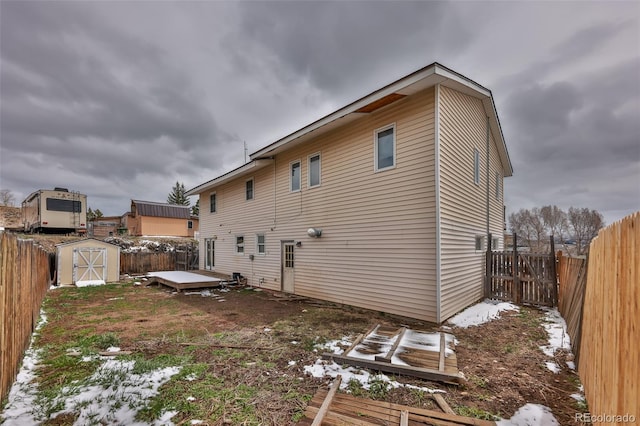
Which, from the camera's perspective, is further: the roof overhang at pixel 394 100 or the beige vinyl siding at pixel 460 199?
the beige vinyl siding at pixel 460 199

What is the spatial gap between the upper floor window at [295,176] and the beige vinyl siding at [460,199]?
545 cm

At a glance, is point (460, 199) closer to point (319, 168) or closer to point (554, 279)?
point (554, 279)

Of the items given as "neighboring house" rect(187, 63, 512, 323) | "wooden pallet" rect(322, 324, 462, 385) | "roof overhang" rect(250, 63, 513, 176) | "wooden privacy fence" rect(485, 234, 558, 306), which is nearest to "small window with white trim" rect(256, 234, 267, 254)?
"neighboring house" rect(187, 63, 512, 323)

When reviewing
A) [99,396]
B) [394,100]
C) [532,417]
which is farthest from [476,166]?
[99,396]

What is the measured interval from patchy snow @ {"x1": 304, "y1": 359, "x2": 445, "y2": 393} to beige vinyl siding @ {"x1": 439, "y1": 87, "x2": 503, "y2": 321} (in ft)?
11.1

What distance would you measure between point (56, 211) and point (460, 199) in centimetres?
2461

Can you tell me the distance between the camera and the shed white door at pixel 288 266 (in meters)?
10.5

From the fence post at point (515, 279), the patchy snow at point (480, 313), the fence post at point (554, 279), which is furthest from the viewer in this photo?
the fence post at point (515, 279)

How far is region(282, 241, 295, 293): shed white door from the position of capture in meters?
10.5

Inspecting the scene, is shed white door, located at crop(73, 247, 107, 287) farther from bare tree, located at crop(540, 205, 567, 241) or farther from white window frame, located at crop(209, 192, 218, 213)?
bare tree, located at crop(540, 205, 567, 241)

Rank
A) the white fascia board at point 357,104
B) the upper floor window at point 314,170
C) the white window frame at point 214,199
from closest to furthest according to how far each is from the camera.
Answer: the white fascia board at point 357,104
the upper floor window at point 314,170
the white window frame at point 214,199

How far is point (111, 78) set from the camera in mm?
11328

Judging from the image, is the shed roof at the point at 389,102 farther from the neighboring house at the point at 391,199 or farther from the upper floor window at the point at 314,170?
the upper floor window at the point at 314,170

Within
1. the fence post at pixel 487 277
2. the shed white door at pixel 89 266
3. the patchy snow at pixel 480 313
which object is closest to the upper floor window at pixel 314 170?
the patchy snow at pixel 480 313
